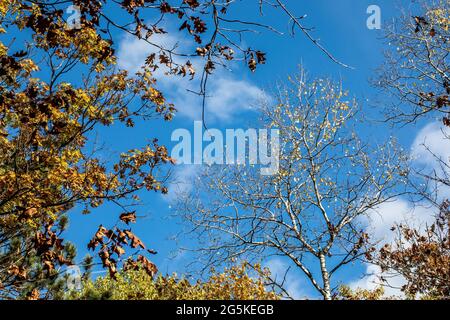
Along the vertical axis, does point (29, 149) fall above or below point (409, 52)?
below

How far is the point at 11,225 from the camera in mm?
10148

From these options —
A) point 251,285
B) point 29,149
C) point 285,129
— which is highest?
point 285,129

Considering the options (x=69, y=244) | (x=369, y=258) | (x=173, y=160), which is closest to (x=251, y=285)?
(x=369, y=258)

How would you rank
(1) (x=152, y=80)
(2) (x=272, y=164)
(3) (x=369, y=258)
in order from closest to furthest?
(1) (x=152, y=80) < (3) (x=369, y=258) < (2) (x=272, y=164)
